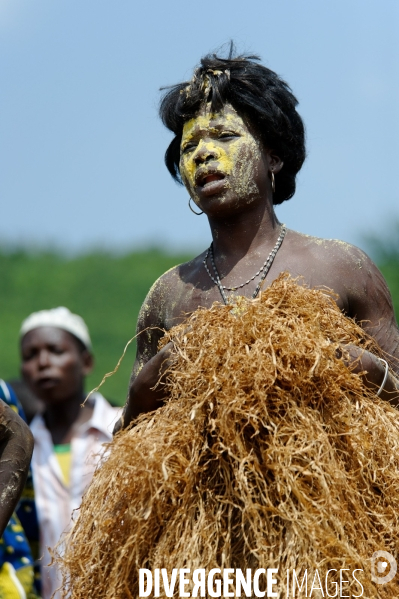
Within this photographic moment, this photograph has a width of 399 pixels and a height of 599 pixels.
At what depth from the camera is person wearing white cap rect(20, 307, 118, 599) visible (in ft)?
18.2

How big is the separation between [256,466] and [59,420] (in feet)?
10.7

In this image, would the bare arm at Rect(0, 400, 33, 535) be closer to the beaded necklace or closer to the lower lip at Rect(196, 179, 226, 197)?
the beaded necklace

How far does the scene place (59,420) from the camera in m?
6.13

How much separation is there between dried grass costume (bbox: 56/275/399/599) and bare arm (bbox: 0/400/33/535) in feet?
1.57

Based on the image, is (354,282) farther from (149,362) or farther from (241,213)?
(149,362)

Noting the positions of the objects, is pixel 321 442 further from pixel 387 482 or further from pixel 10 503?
pixel 10 503

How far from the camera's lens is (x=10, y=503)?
11.9 ft

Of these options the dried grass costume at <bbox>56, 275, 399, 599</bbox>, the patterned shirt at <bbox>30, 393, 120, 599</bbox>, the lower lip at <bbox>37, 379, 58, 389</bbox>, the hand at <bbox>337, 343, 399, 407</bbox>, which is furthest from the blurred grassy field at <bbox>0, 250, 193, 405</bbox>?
the dried grass costume at <bbox>56, 275, 399, 599</bbox>

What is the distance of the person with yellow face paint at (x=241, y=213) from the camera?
12.0ft

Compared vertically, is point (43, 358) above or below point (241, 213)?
above

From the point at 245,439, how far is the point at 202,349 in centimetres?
30

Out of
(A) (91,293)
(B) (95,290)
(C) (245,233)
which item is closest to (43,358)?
(C) (245,233)

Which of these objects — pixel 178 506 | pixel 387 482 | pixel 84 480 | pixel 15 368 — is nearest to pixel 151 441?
pixel 178 506

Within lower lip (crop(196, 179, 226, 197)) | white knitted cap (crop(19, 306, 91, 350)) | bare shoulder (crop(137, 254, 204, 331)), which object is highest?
white knitted cap (crop(19, 306, 91, 350))
